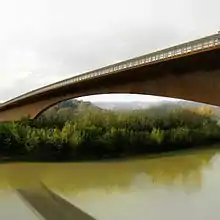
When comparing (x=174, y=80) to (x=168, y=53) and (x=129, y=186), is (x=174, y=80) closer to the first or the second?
(x=168, y=53)

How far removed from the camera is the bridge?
28.6 ft

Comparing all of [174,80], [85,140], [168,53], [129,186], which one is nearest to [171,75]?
[174,80]

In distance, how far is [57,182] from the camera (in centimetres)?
1560

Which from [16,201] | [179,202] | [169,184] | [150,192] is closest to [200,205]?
[179,202]

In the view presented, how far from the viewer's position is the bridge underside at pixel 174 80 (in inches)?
347

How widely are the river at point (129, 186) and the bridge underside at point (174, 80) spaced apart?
293 centimetres

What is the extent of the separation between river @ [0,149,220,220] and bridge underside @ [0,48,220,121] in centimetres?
293

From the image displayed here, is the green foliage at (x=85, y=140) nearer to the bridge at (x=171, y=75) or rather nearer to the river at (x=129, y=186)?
the river at (x=129, y=186)

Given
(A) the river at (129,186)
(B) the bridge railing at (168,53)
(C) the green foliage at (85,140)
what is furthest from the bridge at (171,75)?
(C) the green foliage at (85,140)

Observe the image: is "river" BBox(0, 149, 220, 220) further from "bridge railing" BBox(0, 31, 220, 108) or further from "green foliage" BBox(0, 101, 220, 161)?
"bridge railing" BBox(0, 31, 220, 108)

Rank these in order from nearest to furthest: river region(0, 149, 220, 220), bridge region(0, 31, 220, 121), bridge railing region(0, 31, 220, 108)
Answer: bridge railing region(0, 31, 220, 108) → bridge region(0, 31, 220, 121) → river region(0, 149, 220, 220)

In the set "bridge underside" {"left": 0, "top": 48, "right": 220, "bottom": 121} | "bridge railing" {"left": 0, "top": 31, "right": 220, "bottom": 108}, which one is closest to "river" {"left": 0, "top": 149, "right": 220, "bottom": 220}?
"bridge underside" {"left": 0, "top": 48, "right": 220, "bottom": 121}

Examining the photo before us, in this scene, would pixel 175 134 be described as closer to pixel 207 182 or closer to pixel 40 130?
pixel 40 130

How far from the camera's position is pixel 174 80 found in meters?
10.3
